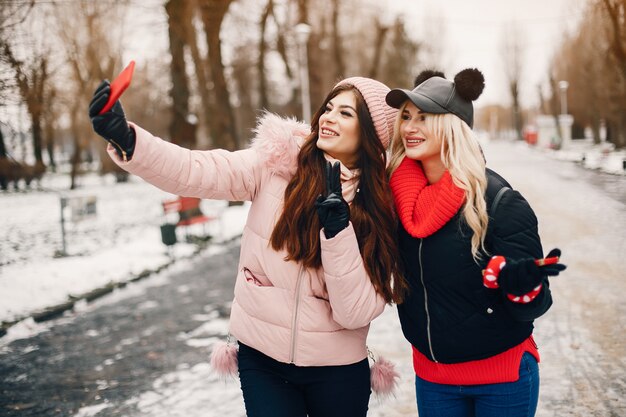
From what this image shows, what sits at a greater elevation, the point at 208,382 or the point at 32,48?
the point at 32,48

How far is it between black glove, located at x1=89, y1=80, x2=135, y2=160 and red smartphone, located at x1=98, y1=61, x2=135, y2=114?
1 centimetres

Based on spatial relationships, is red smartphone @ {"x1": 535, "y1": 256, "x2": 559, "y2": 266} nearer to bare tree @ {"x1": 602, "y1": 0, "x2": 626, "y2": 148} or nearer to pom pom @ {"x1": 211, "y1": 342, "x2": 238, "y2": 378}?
pom pom @ {"x1": 211, "y1": 342, "x2": 238, "y2": 378}

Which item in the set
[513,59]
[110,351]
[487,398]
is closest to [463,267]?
[487,398]

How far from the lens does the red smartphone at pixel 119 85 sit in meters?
1.82

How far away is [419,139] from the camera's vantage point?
2.21 m

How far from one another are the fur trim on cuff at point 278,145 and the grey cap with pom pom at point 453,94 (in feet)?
1.62

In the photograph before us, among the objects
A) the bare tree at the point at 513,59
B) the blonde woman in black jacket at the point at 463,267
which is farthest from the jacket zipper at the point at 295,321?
the bare tree at the point at 513,59

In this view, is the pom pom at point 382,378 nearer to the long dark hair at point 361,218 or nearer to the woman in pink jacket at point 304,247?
the woman in pink jacket at point 304,247

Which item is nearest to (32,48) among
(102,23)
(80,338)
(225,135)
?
(80,338)

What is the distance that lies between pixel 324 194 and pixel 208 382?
10.1 ft

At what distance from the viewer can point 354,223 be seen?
7.16ft

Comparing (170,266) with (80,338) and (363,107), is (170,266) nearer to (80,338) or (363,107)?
(80,338)

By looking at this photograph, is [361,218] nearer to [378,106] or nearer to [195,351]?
[378,106]

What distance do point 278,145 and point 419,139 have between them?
559mm
